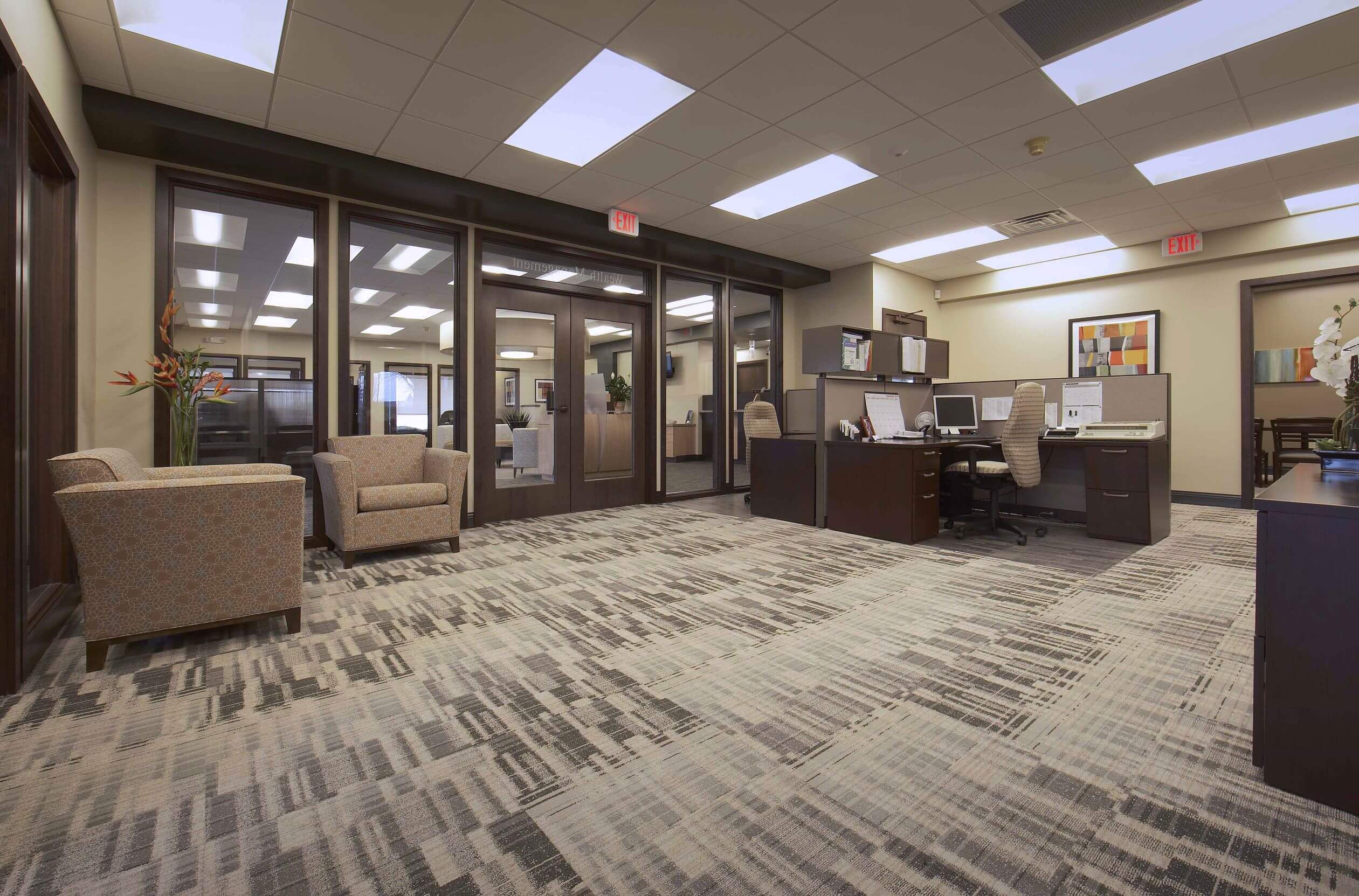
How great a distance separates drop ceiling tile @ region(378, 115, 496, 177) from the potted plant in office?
395 cm

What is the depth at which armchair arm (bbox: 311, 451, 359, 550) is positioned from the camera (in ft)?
11.1

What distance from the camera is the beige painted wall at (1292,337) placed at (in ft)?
22.8

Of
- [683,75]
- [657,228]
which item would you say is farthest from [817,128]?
[657,228]

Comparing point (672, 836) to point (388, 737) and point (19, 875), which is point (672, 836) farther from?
point (19, 875)

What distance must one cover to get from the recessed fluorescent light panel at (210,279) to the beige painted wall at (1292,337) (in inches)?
444

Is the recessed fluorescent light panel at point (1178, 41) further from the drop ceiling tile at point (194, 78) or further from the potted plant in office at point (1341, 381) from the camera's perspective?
the drop ceiling tile at point (194, 78)

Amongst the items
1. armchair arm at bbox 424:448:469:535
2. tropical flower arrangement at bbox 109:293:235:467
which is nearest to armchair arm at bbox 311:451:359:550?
armchair arm at bbox 424:448:469:535

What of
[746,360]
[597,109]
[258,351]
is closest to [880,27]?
[597,109]

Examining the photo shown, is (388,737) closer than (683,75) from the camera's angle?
Yes

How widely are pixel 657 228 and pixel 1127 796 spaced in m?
5.04

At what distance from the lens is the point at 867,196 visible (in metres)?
4.62

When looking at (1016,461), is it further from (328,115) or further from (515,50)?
(328,115)

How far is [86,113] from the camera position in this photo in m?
3.03

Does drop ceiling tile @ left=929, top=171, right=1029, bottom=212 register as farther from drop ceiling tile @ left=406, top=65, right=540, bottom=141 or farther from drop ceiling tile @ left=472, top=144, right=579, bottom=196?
drop ceiling tile @ left=406, top=65, right=540, bottom=141
